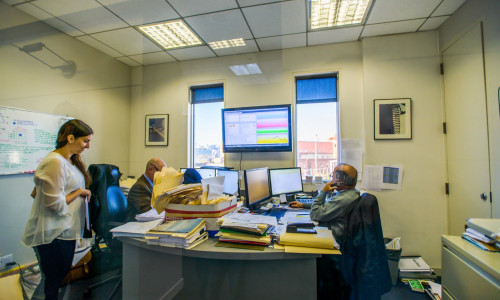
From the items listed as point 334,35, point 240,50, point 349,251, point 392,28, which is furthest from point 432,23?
point 349,251

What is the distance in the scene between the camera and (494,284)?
743mm

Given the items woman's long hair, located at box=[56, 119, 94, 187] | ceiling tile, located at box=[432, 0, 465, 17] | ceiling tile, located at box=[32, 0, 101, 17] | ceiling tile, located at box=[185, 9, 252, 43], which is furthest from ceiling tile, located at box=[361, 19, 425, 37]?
woman's long hair, located at box=[56, 119, 94, 187]

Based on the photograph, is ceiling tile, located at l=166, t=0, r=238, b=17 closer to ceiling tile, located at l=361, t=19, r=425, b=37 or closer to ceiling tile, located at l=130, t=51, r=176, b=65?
ceiling tile, located at l=130, t=51, r=176, b=65

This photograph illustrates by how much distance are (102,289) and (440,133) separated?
326 centimetres

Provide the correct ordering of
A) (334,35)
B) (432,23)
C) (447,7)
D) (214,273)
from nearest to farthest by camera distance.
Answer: (214,273)
(447,7)
(432,23)
(334,35)

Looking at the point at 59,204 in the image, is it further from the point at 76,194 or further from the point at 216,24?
the point at 216,24

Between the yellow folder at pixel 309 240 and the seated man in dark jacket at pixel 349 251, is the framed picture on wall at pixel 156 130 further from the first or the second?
the seated man in dark jacket at pixel 349 251

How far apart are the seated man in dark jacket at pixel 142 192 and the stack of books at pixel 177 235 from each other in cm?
52

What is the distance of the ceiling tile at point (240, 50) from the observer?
68.4 inches

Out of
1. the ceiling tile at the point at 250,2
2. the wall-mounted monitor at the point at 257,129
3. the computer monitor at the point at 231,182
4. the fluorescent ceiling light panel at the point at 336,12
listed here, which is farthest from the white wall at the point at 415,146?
the computer monitor at the point at 231,182

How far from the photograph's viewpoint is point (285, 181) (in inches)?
84.0

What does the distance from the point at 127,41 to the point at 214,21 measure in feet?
2.88

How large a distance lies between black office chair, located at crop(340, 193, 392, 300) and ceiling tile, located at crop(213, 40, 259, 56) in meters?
1.59

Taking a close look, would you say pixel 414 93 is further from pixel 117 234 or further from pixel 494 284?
pixel 117 234
